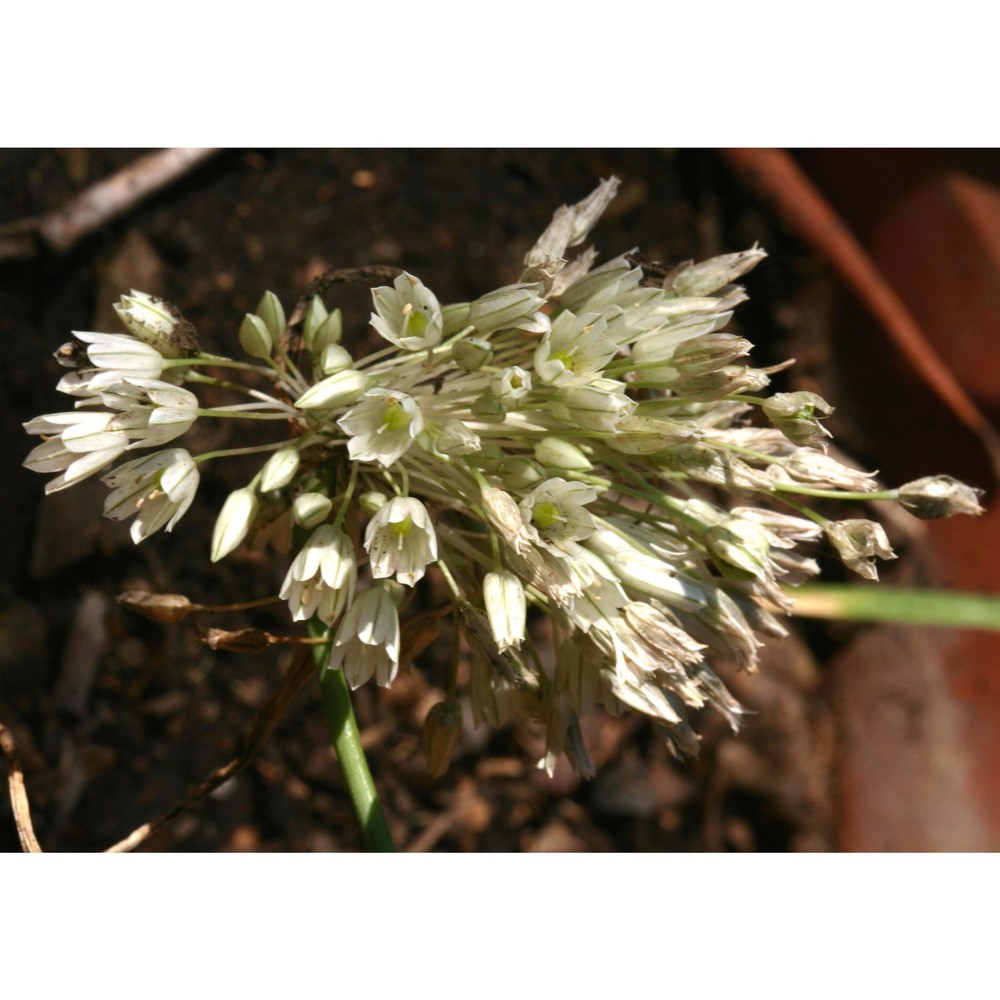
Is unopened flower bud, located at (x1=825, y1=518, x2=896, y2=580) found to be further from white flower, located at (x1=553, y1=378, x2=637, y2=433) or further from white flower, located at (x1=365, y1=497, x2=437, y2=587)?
white flower, located at (x1=365, y1=497, x2=437, y2=587)

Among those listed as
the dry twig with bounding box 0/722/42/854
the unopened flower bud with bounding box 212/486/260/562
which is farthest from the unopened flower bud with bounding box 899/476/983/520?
Answer: the dry twig with bounding box 0/722/42/854

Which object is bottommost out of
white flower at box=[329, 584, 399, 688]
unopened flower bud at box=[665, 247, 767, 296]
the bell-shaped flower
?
white flower at box=[329, 584, 399, 688]

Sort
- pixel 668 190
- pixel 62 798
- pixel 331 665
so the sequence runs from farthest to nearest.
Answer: pixel 668 190 < pixel 62 798 < pixel 331 665

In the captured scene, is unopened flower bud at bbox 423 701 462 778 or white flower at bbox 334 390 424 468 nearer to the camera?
white flower at bbox 334 390 424 468

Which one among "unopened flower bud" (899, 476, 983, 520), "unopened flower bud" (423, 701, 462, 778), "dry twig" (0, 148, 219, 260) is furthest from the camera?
"dry twig" (0, 148, 219, 260)

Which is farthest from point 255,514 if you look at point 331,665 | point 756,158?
point 756,158

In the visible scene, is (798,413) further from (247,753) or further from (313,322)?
(247,753)

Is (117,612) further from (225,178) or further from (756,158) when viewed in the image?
(756,158)
